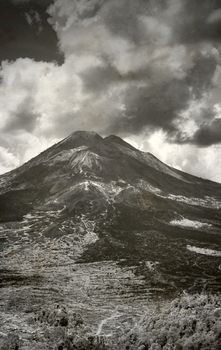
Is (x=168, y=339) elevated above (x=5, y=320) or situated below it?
above

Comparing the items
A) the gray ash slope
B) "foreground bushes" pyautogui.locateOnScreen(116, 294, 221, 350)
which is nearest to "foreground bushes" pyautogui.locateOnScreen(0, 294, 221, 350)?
"foreground bushes" pyautogui.locateOnScreen(116, 294, 221, 350)

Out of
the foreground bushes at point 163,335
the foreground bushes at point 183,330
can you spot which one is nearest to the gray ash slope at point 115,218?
the foreground bushes at point 163,335

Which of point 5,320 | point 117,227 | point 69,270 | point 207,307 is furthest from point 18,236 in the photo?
point 207,307

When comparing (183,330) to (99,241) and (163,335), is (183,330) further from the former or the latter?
(99,241)

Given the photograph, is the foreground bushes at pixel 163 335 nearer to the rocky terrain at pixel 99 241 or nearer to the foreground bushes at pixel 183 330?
the foreground bushes at pixel 183 330

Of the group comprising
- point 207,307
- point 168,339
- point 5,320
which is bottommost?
point 5,320

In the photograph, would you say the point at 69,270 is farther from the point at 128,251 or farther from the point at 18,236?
the point at 18,236
